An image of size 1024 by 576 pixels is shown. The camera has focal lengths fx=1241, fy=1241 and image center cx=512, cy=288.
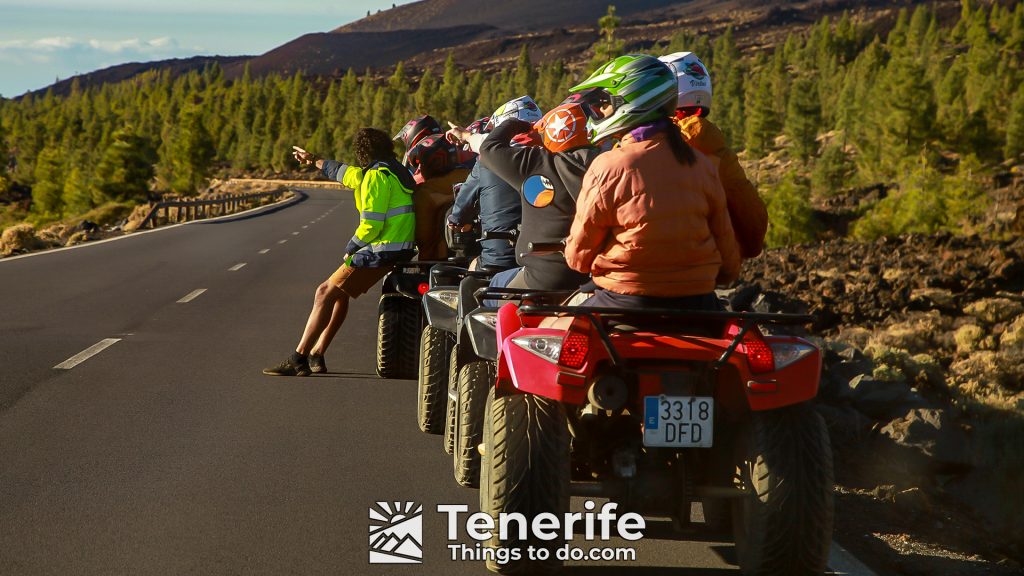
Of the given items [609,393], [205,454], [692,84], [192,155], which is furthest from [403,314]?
[192,155]

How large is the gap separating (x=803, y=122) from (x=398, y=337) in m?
114

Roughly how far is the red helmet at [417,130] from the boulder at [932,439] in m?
4.36

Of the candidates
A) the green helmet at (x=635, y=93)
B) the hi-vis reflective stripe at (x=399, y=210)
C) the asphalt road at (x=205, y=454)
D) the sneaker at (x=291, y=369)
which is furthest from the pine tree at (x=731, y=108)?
the green helmet at (x=635, y=93)

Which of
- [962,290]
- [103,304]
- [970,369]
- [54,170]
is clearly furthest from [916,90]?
[54,170]

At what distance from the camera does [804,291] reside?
2747 cm

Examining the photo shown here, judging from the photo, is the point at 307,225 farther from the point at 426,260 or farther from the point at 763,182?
the point at 763,182

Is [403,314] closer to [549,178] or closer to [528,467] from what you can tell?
[549,178]

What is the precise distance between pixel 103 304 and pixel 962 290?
21.3 metres

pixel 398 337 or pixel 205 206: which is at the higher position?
pixel 398 337

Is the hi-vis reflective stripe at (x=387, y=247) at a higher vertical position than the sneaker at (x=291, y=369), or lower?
higher

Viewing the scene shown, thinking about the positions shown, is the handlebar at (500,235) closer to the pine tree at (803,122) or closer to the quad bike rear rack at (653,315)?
the quad bike rear rack at (653,315)

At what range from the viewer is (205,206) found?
70.8m

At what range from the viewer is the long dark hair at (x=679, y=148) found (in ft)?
16.5

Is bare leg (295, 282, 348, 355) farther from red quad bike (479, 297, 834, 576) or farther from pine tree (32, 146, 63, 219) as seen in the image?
pine tree (32, 146, 63, 219)
